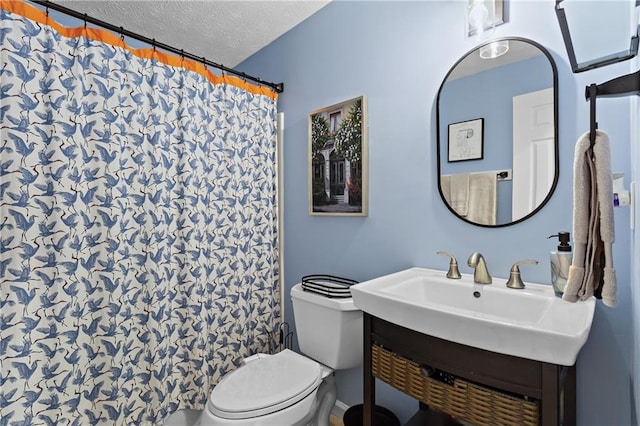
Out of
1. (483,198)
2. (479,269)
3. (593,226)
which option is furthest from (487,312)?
(593,226)

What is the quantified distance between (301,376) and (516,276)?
3.17 feet

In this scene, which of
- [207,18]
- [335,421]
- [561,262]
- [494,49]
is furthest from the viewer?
[207,18]

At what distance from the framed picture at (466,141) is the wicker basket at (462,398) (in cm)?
84

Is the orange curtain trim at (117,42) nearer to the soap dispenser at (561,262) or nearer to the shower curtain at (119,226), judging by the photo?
the shower curtain at (119,226)

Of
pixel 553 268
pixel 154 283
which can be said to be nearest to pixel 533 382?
pixel 553 268

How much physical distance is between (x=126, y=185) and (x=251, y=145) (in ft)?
2.54

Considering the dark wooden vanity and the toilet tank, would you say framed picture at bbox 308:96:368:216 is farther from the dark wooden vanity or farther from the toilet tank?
the dark wooden vanity

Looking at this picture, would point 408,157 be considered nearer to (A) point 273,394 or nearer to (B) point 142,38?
(A) point 273,394

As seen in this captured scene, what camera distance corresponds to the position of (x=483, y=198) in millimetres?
1319

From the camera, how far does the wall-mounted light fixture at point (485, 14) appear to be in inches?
49.4

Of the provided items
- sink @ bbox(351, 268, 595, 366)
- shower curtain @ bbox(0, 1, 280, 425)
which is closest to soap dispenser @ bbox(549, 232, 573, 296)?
sink @ bbox(351, 268, 595, 366)

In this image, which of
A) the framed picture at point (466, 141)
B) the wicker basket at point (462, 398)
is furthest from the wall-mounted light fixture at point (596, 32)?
the wicker basket at point (462, 398)

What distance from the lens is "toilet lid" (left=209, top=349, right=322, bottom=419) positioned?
4.09 feet

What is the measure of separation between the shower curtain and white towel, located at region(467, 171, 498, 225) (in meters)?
1.27
